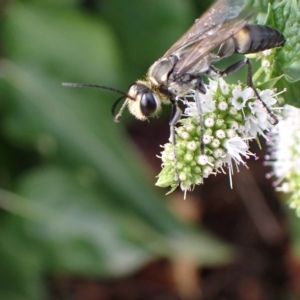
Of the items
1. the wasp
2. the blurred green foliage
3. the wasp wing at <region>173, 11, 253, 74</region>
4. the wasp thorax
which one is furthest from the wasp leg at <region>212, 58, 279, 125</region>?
the blurred green foliage

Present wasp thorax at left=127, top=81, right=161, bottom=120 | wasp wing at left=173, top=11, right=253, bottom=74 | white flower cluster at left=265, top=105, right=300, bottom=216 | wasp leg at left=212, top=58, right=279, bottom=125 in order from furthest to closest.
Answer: white flower cluster at left=265, top=105, right=300, bottom=216, wasp thorax at left=127, top=81, right=161, bottom=120, wasp leg at left=212, top=58, right=279, bottom=125, wasp wing at left=173, top=11, right=253, bottom=74

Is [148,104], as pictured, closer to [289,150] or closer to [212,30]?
[212,30]

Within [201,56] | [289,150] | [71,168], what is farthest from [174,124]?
[71,168]

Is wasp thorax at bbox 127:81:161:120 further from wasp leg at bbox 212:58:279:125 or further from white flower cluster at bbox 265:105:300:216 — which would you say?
white flower cluster at bbox 265:105:300:216

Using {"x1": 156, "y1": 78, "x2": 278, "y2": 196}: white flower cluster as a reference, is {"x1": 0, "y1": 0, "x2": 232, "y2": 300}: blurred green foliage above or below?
below

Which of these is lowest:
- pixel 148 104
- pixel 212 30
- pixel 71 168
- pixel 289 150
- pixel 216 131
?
pixel 71 168

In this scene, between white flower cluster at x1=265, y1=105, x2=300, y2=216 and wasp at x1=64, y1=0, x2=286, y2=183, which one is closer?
wasp at x1=64, y1=0, x2=286, y2=183
